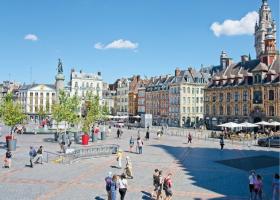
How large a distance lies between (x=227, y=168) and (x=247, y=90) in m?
41.1

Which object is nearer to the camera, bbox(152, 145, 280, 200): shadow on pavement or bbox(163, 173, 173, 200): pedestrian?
bbox(163, 173, 173, 200): pedestrian

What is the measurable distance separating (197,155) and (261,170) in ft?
25.3

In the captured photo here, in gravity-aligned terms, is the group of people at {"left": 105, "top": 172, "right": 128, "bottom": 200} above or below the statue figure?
below

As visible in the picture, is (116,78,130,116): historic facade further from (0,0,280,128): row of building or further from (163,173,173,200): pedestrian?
(163,173,173,200): pedestrian

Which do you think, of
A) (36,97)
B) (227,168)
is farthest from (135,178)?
(36,97)

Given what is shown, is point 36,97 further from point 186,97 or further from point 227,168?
point 227,168

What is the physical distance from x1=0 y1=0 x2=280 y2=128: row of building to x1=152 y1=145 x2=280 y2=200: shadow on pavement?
90.5 ft

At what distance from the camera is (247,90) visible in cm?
6297

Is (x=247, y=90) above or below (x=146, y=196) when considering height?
above

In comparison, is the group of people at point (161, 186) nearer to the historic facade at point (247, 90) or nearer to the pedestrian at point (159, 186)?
the pedestrian at point (159, 186)

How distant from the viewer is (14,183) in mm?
18688

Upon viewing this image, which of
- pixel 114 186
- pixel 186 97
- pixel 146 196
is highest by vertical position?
pixel 186 97

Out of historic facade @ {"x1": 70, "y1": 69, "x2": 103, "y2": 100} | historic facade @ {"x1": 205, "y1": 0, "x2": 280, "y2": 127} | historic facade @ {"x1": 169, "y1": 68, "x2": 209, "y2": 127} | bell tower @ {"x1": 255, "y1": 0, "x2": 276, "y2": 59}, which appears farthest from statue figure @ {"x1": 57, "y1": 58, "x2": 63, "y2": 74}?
bell tower @ {"x1": 255, "y1": 0, "x2": 276, "y2": 59}

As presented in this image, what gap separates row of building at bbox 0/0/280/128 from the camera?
60062mm
